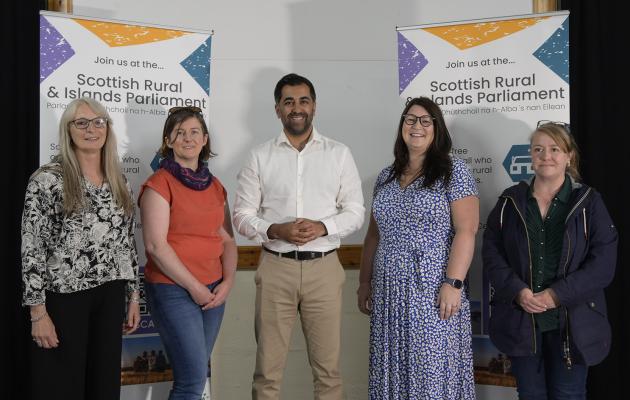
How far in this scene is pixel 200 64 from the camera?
10.4 feet

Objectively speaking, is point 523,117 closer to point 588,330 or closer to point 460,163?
point 460,163

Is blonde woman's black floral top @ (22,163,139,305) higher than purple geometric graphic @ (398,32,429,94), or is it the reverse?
purple geometric graphic @ (398,32,429,94)

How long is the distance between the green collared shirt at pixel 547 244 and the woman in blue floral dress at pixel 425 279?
0.24m

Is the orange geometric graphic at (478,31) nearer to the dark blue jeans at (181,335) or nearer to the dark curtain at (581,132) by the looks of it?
the dark curtain at (581,132)

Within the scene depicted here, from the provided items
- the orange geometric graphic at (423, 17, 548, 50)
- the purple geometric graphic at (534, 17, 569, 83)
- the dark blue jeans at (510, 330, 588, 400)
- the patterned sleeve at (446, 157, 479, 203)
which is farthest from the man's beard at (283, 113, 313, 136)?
the dark blue jeans at (510, 330, 588, 400)

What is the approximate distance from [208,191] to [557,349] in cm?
157

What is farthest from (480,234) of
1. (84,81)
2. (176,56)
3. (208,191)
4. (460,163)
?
(84,81)

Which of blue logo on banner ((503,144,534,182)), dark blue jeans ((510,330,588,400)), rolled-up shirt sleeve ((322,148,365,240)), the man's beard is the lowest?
dark blue jeans ((510,330,588,400))

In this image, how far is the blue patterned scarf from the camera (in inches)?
101

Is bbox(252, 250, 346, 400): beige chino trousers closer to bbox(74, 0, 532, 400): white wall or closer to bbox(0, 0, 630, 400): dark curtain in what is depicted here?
bbox(74, 0, 532, 400): white wall

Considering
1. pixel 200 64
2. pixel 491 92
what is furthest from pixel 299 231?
pixel 491 92

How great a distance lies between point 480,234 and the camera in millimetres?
3051

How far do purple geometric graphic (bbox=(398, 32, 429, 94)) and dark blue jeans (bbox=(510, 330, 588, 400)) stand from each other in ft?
4.65

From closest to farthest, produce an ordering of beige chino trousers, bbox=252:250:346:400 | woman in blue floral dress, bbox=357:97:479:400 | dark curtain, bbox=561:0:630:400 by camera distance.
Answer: woman in blue floral dress, bbox=357:97:479:400
beige chino trousers, bbox=252:250:346:400
dark curtain, bbox=561:0:630:400
